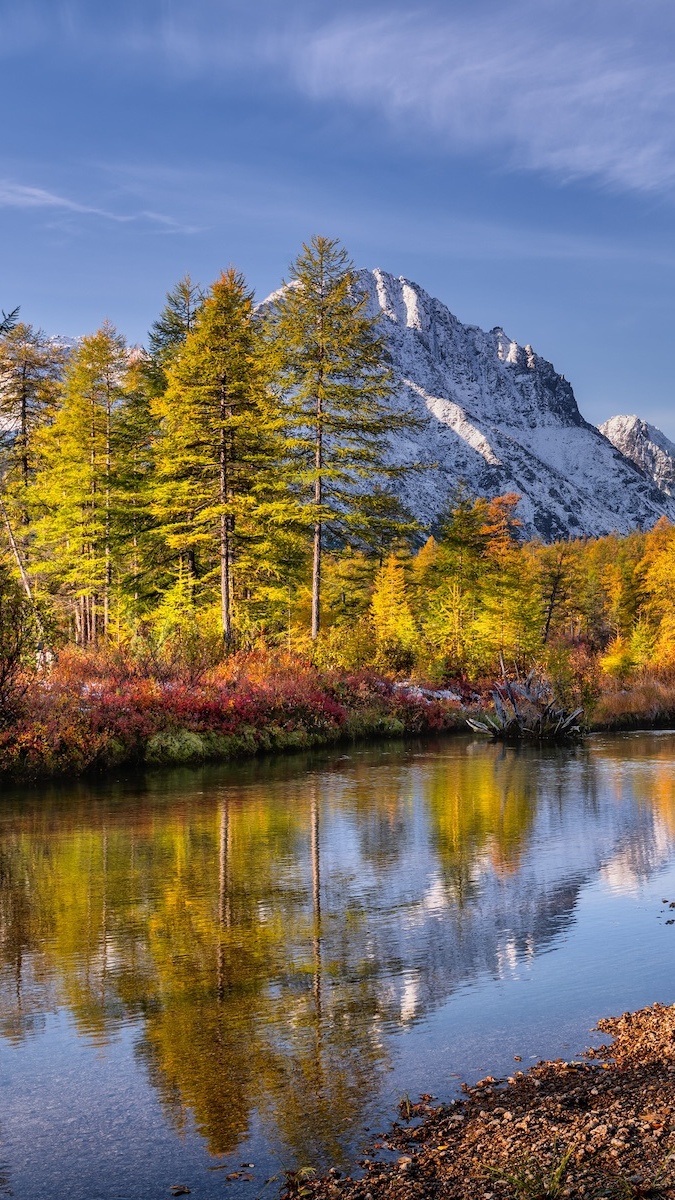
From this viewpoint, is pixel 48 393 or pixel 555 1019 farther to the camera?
pixel 48 393

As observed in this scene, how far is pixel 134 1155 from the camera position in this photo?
171 inches

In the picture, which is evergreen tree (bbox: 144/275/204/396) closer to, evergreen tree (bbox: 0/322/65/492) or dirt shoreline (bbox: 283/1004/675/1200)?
evergreen tree (bbox: 0/322/65/492)

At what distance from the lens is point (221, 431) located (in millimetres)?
29188

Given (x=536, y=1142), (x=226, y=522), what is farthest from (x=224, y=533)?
(x=536, y=1142)

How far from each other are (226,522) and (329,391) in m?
5.21

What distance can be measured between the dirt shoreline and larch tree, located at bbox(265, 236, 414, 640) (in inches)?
972

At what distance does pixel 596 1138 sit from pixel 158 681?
19.4 m

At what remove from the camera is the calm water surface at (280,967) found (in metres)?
4.60

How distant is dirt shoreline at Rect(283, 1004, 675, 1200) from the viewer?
11.8ft

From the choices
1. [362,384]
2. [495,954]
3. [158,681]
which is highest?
[362,384]

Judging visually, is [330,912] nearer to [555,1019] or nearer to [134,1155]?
[555,1019]

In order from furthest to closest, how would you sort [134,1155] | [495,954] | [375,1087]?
[495,954]
[375,1087]
[134,1155]

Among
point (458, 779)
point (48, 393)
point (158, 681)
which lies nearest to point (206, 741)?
point (158, 681)

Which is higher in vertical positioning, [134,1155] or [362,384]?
[362,384]
